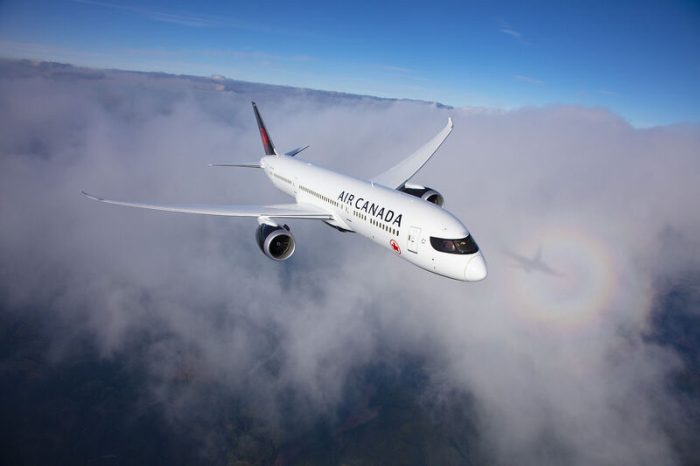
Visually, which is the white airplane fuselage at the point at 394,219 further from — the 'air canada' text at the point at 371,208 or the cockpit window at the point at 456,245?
the cockpit window at the point at 456,245

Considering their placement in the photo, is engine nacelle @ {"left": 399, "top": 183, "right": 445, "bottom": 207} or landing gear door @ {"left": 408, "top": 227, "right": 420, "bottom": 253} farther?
engine nacelle @ {"left": 399, "top": 183, "right": 445, "bottom": 207}

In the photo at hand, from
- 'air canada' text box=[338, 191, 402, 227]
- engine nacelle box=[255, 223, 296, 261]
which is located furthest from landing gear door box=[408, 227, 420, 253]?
engine nacelle box=[255, 223, 296, 261]

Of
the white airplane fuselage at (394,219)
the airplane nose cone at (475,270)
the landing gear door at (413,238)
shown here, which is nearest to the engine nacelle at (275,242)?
the white airplane fuselage at (394,219)

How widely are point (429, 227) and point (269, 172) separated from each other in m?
30.4

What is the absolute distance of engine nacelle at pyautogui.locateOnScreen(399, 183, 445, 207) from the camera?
3153 cm

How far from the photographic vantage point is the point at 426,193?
31.9 meters

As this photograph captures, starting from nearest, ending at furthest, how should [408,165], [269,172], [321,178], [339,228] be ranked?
[339,228] < [321,178] < [408,165] < [269,172]

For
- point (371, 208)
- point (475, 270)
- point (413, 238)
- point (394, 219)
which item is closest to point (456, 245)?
point (475, 270)

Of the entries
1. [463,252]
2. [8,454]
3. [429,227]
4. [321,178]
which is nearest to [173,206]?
[321,178]

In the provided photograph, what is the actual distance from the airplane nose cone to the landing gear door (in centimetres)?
389

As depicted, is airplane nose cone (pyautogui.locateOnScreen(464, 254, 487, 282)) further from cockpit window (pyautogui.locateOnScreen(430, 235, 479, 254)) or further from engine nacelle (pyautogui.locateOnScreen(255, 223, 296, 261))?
engine nacelle (pyautogui.locateOnScreen(255, 223, 296, 261))

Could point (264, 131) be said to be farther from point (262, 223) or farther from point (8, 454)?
point (8, 454)

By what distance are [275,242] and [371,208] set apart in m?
8.41

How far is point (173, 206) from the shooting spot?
25.7m
